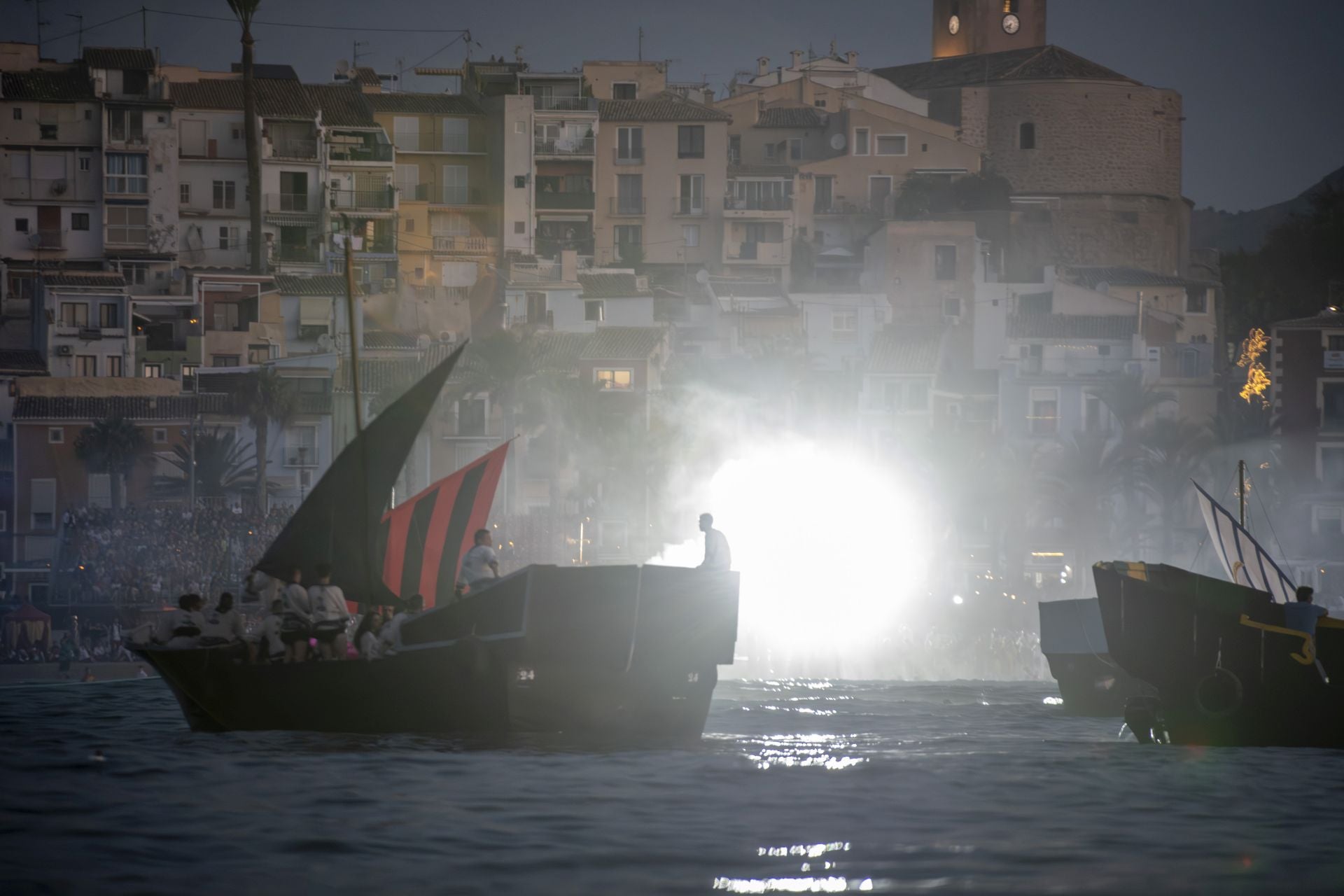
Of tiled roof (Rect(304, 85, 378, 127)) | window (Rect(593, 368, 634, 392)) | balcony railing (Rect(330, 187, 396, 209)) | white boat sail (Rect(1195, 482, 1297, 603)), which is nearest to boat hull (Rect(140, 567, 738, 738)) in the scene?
white boat sail (Rect(1195, 482, 1297, 603))

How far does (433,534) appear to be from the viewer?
39.9 meters

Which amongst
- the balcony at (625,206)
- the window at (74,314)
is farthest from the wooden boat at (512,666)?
the balcony at (625,206)

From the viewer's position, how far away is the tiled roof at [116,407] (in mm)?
89188

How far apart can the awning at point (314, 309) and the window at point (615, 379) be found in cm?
1456

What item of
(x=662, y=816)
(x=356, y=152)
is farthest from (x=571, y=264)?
(x=662, y=816)

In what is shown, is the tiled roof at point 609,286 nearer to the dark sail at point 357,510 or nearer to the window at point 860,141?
the window at point 860,141

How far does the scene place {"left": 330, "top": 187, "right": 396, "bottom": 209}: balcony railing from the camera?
109312mm

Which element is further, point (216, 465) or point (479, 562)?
point (216, 465)

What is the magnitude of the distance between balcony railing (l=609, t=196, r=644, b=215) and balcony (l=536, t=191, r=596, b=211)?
2.51 metres

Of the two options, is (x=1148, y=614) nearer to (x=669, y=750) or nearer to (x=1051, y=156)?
(x=669, y=750)

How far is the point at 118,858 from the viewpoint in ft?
75.3

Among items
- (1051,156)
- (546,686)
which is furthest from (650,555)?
(546,686)

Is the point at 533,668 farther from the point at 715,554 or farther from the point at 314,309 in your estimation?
the point at 314,309

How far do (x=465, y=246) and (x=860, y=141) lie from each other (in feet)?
96.0
